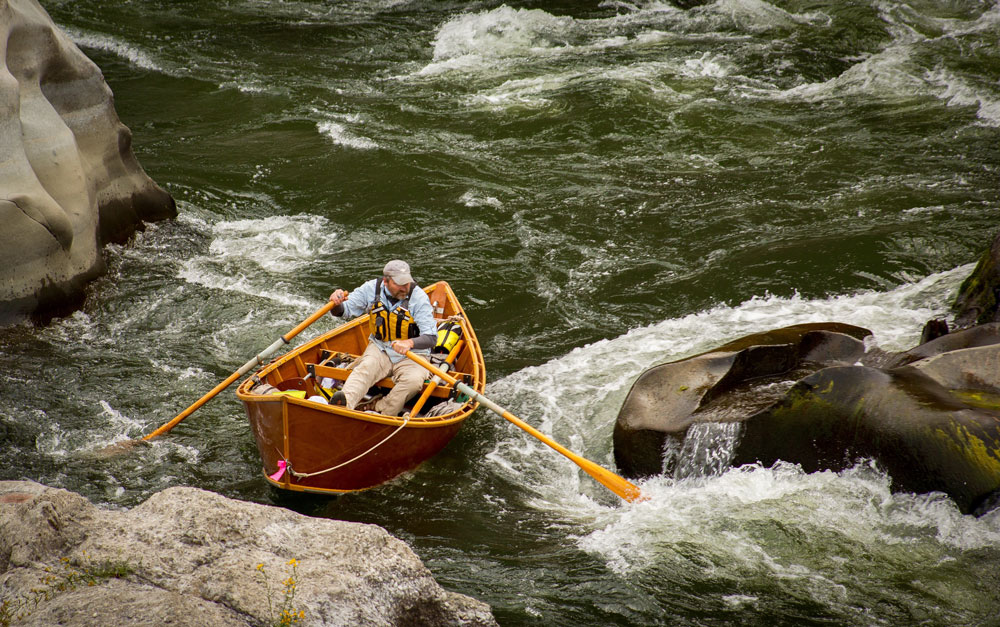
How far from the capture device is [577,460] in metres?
6.65

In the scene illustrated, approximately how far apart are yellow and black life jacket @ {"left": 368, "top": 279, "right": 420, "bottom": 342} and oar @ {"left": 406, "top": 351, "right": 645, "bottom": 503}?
0.24 meters

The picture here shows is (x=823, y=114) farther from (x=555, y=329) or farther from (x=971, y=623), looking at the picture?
(x=971, y=623)

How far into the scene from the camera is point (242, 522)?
404 centimetres

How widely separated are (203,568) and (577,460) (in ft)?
11.4

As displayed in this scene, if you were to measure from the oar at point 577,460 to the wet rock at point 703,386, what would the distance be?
37 cm

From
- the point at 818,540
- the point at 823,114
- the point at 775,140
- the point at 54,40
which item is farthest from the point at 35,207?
the point at 823,114

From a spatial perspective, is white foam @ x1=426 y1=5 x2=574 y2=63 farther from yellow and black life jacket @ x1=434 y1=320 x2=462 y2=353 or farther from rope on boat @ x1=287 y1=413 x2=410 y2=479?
rope on boat @ x1=287 y1=413 x2=410 y2=479

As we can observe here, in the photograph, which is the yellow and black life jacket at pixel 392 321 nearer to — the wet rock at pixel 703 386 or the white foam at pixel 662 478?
the white foam at pixel 662 478

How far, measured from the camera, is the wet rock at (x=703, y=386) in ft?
→ 21.8

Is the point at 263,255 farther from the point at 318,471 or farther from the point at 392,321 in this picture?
the point at 318,471

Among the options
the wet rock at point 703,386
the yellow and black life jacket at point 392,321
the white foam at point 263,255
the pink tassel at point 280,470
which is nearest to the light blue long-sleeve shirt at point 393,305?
the yellow and black life jacket at point 392,321

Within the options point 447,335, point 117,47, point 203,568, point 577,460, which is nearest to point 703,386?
point 577,460

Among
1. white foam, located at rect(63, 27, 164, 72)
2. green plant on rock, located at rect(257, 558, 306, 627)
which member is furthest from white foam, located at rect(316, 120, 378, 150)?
green plant on rock, located at rect(257, 558, 306, 627)

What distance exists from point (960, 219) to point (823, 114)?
384cm
